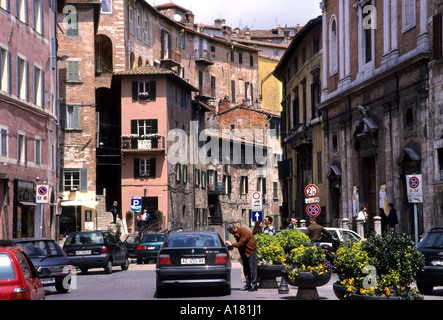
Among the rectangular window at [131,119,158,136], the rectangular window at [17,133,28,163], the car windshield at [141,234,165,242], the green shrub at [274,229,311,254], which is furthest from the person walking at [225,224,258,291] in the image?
the rectangular window at [131,119,158,136]

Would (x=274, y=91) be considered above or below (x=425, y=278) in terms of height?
above

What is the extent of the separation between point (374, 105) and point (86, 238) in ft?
48.3

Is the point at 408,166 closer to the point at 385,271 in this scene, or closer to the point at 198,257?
the point at 198,257

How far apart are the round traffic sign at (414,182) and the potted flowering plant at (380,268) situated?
10744 mm

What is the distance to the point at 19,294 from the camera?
11297 mm

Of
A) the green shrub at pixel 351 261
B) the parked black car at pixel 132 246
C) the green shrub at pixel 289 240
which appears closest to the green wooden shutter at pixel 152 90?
the parked black car at pixel 132 246

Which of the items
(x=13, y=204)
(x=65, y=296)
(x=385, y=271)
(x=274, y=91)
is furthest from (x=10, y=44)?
(x=274, y=91)

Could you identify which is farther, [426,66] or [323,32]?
[323,32]

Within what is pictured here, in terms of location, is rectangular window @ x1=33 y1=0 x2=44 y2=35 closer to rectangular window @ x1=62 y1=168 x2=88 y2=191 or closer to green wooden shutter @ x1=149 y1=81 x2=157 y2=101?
rectangular window @ x1=62 y1=168 x2=88 y2=191

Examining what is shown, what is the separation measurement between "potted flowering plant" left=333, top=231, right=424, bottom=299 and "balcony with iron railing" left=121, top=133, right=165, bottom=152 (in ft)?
165

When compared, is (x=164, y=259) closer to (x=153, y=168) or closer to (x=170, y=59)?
(x=153, y=168)

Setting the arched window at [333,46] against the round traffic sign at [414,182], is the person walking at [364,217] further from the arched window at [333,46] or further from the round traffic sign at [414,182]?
the round traffic sign at [414,182]

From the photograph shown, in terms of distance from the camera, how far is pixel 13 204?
37781 mm
